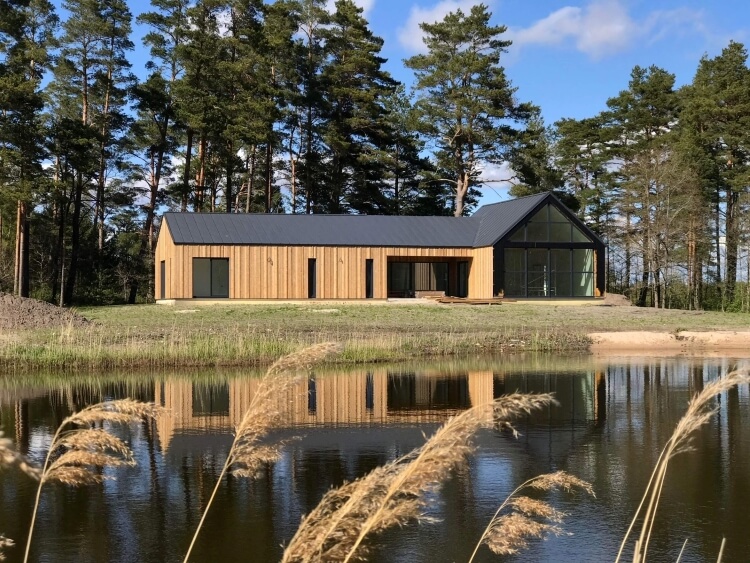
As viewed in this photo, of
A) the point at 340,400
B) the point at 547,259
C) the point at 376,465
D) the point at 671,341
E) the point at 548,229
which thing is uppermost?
the point at 548,229

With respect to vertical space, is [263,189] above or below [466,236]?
above

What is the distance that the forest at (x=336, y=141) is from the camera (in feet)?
135

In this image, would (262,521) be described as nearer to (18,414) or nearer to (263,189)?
(18,414)

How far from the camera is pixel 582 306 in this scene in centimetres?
3600

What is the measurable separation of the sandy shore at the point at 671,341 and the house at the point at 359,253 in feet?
45.3

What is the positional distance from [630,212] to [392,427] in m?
35.2

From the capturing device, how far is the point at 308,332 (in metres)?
22.4

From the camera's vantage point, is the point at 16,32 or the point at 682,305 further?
the point at 682,305

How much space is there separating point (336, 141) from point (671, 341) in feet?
83.8

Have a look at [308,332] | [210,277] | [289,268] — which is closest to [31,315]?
[308,332]

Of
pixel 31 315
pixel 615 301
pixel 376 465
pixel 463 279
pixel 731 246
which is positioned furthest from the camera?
pixel 731 246

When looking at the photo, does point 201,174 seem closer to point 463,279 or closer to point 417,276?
point 417,276

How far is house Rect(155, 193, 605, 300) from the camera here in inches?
1409

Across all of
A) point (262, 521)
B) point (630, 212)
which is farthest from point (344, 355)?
point (630, 212)
